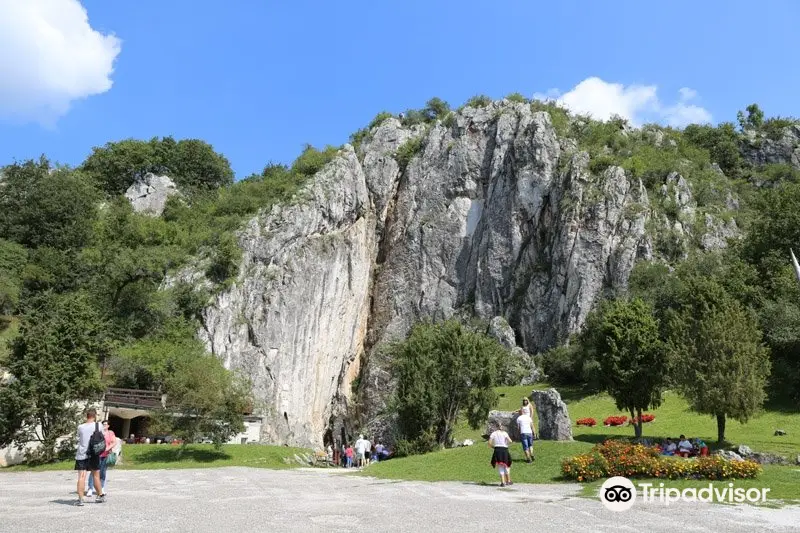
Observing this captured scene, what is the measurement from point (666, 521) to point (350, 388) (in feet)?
185

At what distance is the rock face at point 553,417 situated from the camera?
987 inches

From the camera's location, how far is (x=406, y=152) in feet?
254

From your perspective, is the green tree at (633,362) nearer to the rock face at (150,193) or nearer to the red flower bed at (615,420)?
the red flower bed at (615,420)

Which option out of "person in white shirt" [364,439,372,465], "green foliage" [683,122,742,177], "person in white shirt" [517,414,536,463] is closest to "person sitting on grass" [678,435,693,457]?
"person in white shirt" [517,414,536,463]

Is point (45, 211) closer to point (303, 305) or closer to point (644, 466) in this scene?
point (303, 305)

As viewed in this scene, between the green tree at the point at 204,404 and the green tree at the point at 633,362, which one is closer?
the green tree at the point at 204,404

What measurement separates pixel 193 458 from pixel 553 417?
17.8 m

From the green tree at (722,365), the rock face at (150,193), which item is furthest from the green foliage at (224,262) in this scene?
the green tree at (722,365)

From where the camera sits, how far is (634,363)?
31.9 meters

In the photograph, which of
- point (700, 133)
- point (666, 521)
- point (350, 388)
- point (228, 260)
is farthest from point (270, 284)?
point (700, 133)

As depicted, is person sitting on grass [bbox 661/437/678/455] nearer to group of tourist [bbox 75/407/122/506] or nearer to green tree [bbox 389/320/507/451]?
green tree [bbox 389/320/507/451]

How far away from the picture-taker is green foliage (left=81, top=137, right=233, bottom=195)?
85.6 metres

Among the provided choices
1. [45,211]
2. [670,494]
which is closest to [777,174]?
[670,494]

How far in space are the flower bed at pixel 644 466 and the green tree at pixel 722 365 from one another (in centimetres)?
1230
